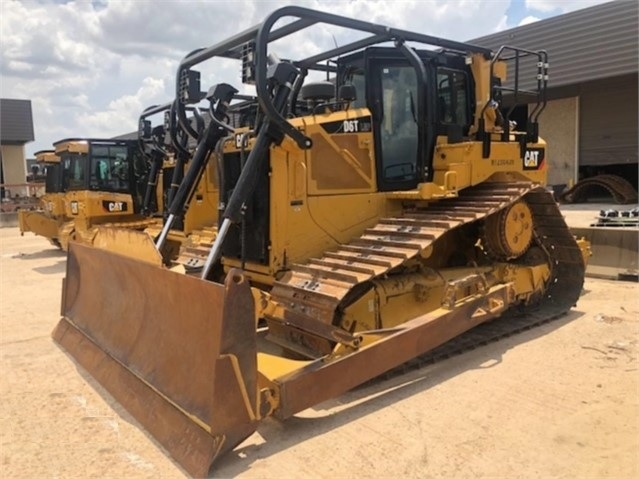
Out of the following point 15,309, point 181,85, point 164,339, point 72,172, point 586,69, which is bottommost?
point 15,309

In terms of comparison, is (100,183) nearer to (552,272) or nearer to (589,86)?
(552,272)

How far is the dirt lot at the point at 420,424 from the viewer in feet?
11.0

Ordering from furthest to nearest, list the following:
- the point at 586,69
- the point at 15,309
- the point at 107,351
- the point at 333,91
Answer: the point at 586,69 → the point at 15,309 → the point at 333,91 → the point at 107,351

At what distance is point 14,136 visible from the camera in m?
33.9

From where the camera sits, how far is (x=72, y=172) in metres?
13.0

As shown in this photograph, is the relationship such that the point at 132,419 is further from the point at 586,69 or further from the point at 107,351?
the point at 586,69

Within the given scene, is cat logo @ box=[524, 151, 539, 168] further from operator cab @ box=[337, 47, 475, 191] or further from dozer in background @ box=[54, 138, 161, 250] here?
dozer in background @ box=[54, 138, 161, 250]

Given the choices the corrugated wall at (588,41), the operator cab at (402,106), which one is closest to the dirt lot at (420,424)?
the operator cab at (402,106)

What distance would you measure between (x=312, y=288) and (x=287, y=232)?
2.52ft

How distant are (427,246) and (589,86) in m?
18.1

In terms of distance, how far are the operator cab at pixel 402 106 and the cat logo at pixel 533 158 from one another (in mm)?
1101

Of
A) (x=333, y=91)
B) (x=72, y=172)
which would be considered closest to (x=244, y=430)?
(x=333, y=91)

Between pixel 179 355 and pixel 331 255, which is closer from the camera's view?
pixel 179 355

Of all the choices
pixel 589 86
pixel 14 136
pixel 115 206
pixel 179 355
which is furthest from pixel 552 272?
pixel 14 136
